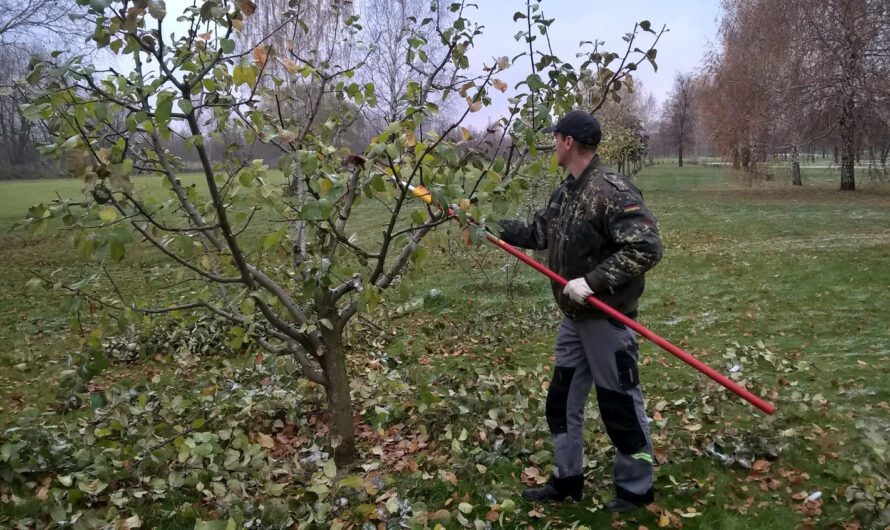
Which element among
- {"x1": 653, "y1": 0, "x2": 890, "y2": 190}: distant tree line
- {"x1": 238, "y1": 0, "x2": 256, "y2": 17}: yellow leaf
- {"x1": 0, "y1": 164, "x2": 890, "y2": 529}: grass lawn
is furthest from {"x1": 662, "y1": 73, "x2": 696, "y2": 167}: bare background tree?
{"x1": 238, "y1": 0, "x2": 256, "y2": 17}: yellow leaf

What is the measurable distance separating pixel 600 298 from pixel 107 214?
7.25ft

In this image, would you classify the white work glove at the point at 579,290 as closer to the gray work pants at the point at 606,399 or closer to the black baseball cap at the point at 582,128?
the gray work pants at the point at 606,399

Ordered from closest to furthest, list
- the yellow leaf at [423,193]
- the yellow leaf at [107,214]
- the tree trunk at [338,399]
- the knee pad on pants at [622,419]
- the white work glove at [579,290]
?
the yellow leaf at [107,214]
the yellow leaf at [423,193]
the white work glove at [579,290]
the knee pad on pants at [622,419]
the tree trunk at [338,399]

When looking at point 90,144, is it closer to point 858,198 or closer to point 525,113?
point 525,113

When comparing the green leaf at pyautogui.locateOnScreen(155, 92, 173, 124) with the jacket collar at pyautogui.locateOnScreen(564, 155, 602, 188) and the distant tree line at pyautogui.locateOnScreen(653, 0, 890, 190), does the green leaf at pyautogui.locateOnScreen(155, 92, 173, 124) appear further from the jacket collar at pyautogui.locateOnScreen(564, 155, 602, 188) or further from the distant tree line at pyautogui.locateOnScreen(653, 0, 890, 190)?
the distant tree line at pyautogui.locateOnScreen(653, 0, 890, 190)

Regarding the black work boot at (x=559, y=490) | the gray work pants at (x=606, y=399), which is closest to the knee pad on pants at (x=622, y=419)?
the gray work pants at (x=606, y=399)

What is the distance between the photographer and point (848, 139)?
18.9m

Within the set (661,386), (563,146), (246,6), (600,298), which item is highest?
(246,6)

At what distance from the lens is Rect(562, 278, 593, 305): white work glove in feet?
9.84

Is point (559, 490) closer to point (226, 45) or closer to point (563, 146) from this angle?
point (563, 146)

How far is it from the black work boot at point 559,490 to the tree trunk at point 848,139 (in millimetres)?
17280

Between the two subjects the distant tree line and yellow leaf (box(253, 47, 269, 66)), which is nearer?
yellow leaf (box(253, 47, 269, 66))

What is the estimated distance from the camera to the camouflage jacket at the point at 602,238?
297 cm

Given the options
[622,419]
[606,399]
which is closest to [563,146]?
[606,399]
